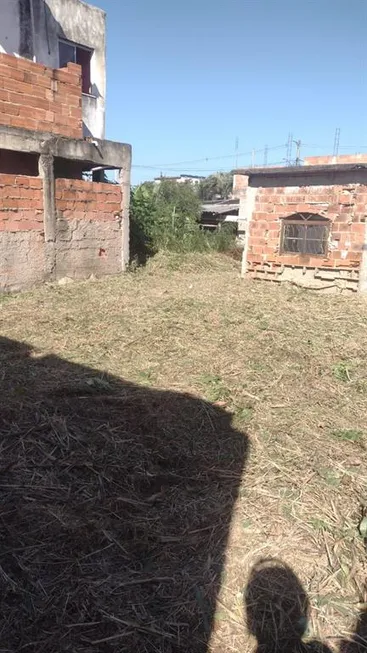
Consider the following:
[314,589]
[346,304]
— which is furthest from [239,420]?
[346,304]

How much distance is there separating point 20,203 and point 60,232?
0.89m

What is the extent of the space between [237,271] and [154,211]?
365 centimetres

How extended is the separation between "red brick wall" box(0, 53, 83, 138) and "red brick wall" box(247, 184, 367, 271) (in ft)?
12.6

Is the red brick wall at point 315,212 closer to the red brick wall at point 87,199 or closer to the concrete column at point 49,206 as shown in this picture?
the red brick wall at point 87,199

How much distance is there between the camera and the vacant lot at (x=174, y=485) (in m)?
1.92

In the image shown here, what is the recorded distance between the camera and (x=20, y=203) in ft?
24.0

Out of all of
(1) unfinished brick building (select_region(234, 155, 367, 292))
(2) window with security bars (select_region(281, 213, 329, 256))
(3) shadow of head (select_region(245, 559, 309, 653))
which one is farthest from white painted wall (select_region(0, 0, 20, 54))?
(3) shadow of head (select_region(245, 559, 309, 653))

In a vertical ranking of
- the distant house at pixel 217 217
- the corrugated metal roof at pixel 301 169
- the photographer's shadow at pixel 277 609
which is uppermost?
the corrugated metal roof at pixel 301 169

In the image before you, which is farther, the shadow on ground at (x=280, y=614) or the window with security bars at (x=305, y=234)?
the window with security bars at (x=305, y=234)

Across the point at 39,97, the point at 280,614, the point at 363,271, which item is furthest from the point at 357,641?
the point at 39,97

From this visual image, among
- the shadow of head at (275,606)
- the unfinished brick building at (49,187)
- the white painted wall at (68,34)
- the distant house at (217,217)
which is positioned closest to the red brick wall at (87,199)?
the unfinished brick building at (49,187)

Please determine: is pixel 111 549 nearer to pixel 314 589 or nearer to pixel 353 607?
pixel 314 589

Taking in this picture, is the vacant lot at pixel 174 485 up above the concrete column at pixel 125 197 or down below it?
below

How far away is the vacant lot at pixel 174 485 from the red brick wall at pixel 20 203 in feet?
8.72
